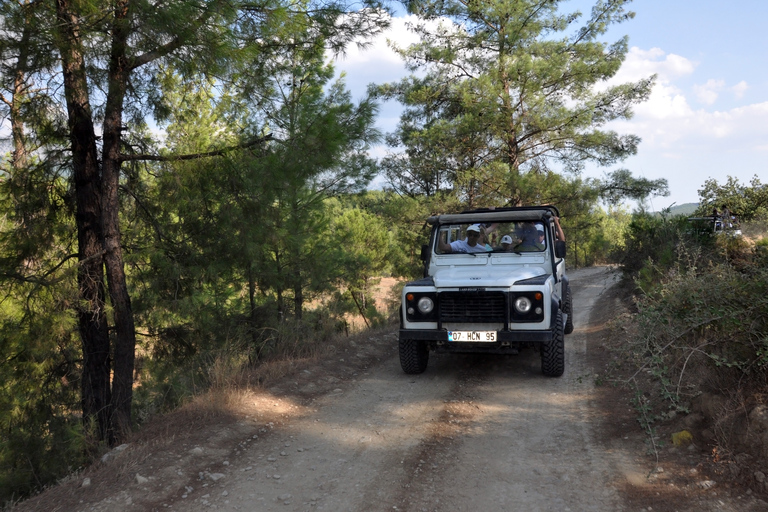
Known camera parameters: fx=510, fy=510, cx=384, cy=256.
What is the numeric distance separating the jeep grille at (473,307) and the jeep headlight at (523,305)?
0.14 m

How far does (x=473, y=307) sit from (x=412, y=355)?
1091 mm

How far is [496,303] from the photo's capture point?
19.5 feet

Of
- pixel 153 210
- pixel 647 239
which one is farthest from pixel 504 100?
pixel 153 210

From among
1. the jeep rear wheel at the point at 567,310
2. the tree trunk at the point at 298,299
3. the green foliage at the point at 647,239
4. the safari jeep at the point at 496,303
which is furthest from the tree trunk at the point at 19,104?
the green foliage at the point at 647,239

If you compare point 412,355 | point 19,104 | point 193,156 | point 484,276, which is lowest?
point 412,355

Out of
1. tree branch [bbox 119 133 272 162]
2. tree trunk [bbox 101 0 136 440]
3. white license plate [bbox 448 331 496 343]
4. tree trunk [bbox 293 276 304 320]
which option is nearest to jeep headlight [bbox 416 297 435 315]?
white license plate [bbox 448 331 496 343]

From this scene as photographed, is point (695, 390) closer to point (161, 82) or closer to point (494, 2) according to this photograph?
point (161, 82)

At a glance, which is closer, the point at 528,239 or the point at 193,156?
the point at 193,156

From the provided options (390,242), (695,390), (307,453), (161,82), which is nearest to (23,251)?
(161,82)

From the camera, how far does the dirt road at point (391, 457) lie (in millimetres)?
3453

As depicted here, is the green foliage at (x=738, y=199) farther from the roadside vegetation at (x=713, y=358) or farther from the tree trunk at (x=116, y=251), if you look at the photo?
the tree trunk at (x=116, y=251)

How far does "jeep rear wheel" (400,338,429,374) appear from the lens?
6.54m

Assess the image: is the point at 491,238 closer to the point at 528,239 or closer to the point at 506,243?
the point at 506,243

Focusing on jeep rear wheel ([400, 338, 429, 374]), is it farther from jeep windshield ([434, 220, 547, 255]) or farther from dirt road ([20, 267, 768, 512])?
jeep windshield ([434, 220, 547, 255])
